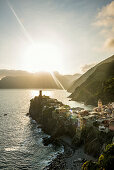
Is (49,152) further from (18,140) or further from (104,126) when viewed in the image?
(104,126)

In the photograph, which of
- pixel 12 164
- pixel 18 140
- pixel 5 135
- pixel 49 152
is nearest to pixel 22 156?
pixel 12 164

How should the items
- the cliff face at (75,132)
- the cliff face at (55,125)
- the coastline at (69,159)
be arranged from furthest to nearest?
the cliff face at (55,125) → the cliff face at (75,132) → the coastline at (69,159)

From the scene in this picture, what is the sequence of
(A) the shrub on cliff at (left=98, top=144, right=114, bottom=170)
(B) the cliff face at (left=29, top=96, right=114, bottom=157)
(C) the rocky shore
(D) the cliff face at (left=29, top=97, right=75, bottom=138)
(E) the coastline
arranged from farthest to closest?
(D) the cliff face at (left=29, top=97, right=75, bottom=138)
(B) the cliff face at (left=29, top=96, right=114, bottom=157)
(C) the rocky shore
(E) the coastline
(A) the shrub on cliff at (left=98, top=144, right=114, bottom=170)

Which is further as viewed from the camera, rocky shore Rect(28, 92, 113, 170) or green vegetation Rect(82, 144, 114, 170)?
rocky shore Rect(28, 92, 113, 170)

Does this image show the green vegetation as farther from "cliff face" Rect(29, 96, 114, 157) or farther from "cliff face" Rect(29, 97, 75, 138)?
"cliff face" Rect(29, 97, 75, 138)

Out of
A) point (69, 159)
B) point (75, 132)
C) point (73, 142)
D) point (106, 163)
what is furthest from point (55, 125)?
point (106, 163)

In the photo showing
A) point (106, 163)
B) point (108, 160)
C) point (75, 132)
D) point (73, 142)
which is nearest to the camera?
point (106, 163)

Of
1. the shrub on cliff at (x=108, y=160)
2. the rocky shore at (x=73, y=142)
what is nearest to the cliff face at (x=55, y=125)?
A: the rocky shore at (x=73, y=142)

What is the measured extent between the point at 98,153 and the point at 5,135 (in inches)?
1551

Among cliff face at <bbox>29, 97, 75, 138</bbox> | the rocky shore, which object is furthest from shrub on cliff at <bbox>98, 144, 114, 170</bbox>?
cliff face at <bbox>29, 97, 75, 138</bbox>

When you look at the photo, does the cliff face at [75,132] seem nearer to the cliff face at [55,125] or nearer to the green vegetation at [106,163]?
the cliff face at [55,125]

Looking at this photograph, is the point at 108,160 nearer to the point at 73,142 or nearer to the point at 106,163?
the point at 106,163

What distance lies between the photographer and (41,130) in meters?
66.2

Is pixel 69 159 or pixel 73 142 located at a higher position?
pixel 73 142
